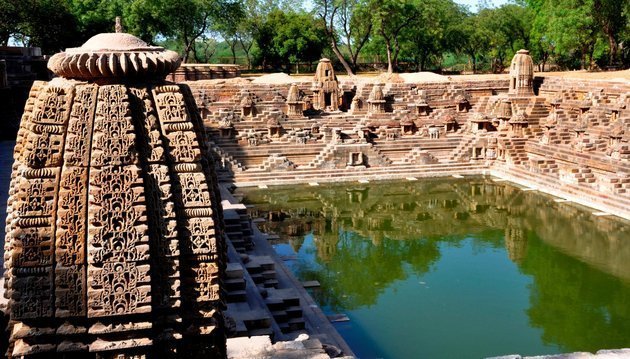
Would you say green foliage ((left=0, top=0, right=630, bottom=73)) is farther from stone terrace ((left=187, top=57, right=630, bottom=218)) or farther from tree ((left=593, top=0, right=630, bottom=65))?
stone terrace ((left=187, top=57, right=630, bottom=218))

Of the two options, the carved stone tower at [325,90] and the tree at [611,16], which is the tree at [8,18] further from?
the tree at [611,16]

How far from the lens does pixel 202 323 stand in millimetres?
4555

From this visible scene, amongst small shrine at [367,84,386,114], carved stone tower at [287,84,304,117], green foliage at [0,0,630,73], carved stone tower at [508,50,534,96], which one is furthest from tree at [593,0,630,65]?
carved stone tower at [287,84,304,117]

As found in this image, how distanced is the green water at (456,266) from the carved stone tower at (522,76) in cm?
790

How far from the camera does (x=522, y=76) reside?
28.7 metres

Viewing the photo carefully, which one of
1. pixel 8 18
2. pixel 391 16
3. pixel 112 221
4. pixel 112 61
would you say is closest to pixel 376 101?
pixel 391 16

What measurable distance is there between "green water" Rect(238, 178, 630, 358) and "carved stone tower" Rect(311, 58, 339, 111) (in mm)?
8825

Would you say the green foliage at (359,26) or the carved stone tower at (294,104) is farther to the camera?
the green foliage at (359,26)

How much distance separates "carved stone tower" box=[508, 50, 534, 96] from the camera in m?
28.6

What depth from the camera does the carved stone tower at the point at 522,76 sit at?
28.6m

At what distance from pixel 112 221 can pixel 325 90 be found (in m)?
26.4

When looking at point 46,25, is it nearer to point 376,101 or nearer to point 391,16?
point 391,16

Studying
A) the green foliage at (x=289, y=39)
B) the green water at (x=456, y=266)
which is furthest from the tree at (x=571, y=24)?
the green foliage at (x=289, y=39)

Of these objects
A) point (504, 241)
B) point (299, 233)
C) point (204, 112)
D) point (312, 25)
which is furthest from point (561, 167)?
point (312, 25)
